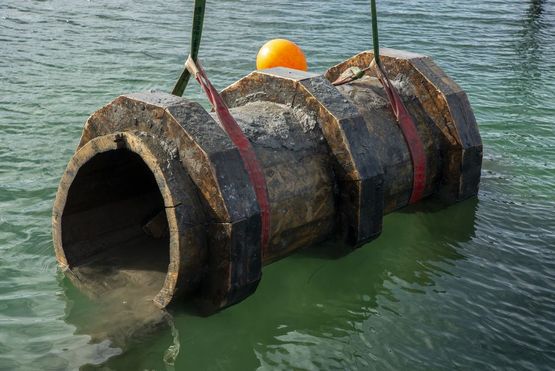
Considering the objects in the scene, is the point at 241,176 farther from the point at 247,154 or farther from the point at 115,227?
the point at 115,227

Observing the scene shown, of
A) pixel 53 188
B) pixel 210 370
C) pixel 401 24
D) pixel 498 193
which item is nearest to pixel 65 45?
pixel 53 188

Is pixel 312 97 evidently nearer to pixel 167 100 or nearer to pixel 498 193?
pixel 167 100

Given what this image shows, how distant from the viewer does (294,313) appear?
4488 mm

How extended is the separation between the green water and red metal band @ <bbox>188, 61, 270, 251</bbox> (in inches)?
28.2

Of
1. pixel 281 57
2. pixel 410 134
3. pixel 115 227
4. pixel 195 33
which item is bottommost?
pixel 115 227

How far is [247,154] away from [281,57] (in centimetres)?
309

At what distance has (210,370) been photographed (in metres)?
3.91

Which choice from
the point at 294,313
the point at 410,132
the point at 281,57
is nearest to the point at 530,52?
the point at 281,57

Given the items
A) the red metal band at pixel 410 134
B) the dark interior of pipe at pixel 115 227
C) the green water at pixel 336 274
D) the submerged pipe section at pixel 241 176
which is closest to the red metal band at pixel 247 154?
the submerged pipe section at pixel 241 176

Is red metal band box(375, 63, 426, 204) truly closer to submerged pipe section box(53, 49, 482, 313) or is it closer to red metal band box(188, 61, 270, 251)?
submerged pipe section box(53, 49, 482, 313)

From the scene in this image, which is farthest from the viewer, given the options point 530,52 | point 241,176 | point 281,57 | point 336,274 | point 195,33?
point 530,52

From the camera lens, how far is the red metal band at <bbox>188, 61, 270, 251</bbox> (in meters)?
4.02

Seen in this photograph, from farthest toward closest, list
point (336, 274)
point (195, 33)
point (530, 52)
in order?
point (530, 52), point (336, 274), point (195, 33)

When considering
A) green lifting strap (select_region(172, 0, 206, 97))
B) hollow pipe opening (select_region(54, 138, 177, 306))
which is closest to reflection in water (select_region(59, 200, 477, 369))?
hollow pipe opening (select_region(54, 138, 177, 306))
